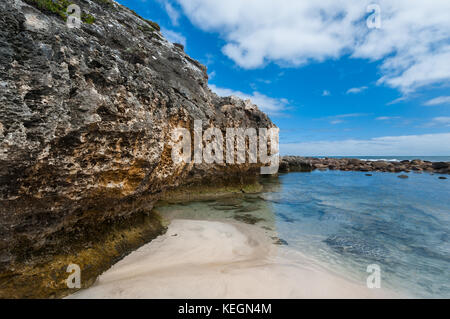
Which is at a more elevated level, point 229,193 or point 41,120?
point 41,120

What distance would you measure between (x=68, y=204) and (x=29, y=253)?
83cm

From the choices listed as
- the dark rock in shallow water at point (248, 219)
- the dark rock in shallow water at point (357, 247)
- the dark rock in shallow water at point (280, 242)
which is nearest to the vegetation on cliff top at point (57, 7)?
the dark rock in shallow water at point (280, 242)

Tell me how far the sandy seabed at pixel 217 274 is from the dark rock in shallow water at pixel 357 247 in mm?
1664

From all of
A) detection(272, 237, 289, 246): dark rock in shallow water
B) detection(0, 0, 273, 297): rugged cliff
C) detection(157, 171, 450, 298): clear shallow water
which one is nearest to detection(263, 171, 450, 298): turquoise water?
detection(157, 171, 450, 298): clear shallow water

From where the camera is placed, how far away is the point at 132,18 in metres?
7.04

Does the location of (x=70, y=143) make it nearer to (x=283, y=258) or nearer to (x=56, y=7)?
(x=56, y=7)

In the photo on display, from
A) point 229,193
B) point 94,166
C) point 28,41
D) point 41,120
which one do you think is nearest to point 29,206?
point 94,166

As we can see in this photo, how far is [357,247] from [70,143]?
7.82m

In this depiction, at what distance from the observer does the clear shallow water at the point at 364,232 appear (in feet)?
16.4

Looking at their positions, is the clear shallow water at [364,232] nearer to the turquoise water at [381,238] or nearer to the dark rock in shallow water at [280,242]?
the turquoise water at [381,238]

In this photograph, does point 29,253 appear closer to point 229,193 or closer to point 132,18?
point 132,18

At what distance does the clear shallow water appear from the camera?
197 inches

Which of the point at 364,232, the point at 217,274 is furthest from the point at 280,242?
the point at 364,232

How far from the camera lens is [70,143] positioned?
3377 millimetres
